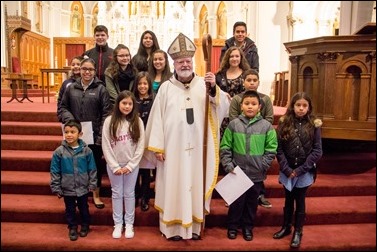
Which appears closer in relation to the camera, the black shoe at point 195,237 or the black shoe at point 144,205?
the black shoe at point 195,237

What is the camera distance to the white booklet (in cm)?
311

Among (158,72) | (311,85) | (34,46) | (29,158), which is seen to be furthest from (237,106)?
(34,46)

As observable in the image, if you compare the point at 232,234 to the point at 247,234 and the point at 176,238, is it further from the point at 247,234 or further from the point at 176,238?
the point at 176,238

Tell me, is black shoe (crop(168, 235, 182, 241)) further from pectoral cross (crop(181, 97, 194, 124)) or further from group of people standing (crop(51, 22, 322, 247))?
pectoral cross (crop(181, 97, 194, 124))

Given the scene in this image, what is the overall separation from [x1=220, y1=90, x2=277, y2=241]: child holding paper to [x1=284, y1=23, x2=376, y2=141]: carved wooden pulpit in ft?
3.86

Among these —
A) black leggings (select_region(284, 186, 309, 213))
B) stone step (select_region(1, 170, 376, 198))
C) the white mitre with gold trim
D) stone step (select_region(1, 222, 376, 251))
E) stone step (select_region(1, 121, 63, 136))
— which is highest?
the white mitre with gold trim

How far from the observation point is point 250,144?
10.3 feet

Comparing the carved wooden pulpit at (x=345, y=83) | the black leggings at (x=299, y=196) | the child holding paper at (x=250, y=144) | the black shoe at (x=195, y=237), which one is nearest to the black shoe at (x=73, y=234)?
the black shoe at (x=195, y=237)

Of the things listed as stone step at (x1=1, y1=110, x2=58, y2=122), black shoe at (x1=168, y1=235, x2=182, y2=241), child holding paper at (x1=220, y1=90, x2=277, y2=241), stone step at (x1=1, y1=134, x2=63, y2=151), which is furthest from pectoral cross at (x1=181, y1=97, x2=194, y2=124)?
stone step at (x1=1, y1=110, x2=58, y2=122)

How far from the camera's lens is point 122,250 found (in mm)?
3145

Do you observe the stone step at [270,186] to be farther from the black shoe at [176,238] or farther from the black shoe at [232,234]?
the black shoe at [176,238]

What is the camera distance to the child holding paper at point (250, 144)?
3137 millimetres

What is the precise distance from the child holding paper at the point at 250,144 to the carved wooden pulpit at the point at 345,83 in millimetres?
1178

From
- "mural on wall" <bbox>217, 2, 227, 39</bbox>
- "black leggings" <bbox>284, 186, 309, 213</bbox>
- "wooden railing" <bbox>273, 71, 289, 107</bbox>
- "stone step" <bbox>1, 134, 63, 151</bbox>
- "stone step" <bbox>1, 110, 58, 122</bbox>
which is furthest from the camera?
"mural on wall" <bbox>217, 2, 227, 39</bbox>
